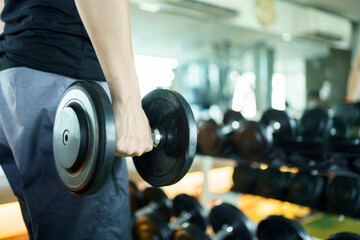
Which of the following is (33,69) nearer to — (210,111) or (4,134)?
(4,134)

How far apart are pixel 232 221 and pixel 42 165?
88cm

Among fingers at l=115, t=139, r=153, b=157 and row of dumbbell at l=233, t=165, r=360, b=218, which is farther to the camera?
row of dumbbell at l=233, t=165, r=360, b=218

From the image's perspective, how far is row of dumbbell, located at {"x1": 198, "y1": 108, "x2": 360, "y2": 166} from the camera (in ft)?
5.00

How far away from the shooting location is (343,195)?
1298 millimetres

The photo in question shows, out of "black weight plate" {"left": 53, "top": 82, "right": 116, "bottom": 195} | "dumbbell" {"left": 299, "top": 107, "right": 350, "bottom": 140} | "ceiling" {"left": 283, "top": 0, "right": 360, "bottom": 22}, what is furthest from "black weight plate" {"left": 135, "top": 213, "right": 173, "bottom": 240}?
"ceiling" {"left": 283, "top": 0, "right": 360, "bottom": 22}

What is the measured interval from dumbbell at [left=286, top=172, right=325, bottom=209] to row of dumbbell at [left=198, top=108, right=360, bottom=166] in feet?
0.40

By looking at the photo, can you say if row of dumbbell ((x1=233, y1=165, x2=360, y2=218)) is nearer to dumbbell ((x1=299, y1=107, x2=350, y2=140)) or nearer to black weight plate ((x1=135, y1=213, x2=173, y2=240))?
dumbbell ((x1=299, y1=107, x2=350, y2=140))

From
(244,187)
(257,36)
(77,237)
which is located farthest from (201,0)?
(77,237)

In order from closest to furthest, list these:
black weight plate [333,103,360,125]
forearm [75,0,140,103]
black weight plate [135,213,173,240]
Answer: forearm [75,0,140,103] < black weight plate [135,213,173,240] < black weight plate [333,103,360,125]

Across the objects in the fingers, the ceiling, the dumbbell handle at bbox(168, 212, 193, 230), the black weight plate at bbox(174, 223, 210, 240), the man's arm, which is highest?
the ceiling

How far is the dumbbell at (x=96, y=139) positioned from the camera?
1.95 feet

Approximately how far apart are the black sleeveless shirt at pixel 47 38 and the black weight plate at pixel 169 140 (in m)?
0.21

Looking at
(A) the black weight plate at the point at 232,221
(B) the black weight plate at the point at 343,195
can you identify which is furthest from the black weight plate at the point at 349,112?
(A) the black weight plate at the point at 232,221

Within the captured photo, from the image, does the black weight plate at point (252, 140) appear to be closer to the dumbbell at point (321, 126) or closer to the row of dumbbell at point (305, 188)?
the row of dumbbell at point (305, 188)
